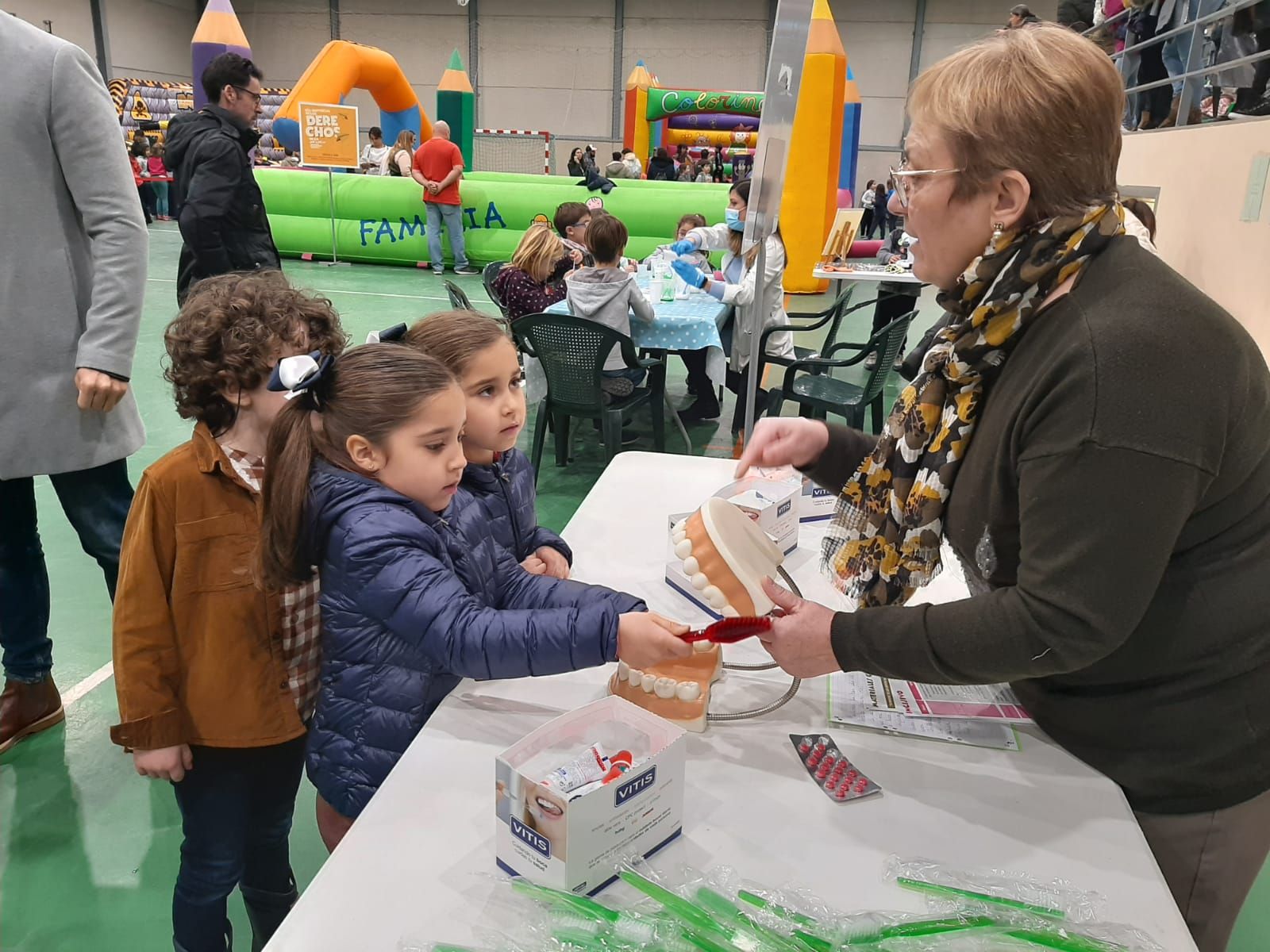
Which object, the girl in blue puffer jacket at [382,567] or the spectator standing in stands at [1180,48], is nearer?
the girl in blue puffer jacket at [382,567]

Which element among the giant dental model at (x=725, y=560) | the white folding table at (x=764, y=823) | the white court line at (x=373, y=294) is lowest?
the white court line at (x=373, y=294)

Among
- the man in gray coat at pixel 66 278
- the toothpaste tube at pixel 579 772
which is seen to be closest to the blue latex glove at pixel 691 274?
the man in gray coat at pixel 66 278

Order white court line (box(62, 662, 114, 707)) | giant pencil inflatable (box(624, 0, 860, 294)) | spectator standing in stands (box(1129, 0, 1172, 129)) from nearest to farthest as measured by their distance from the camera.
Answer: white court line (box(62, 662, 114, 707)) → spectator standing in stands (box(1129, 0, 1172, 129)) → giant pencil inflatable (box(624, 0, 860, 294))

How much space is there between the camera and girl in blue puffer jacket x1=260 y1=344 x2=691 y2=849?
45.2 inches

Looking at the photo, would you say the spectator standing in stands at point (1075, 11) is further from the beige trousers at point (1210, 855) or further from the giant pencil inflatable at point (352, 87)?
the giant pencil inflatable at point (352, 87)

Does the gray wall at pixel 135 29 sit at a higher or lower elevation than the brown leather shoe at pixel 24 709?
higher

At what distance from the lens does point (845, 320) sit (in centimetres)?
945

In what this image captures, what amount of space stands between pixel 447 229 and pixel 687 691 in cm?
1004

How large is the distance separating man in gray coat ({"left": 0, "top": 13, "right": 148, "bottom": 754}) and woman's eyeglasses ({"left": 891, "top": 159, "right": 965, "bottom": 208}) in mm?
1632

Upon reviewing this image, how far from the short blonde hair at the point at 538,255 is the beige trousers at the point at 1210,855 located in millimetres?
4339

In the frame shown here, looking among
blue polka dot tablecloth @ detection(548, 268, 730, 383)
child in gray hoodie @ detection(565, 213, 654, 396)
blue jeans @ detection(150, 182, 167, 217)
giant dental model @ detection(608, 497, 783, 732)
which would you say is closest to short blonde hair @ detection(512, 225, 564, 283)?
blue polka dot tablecloth @ detection(548, 268, 730, 383)

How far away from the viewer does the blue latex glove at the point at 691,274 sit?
17.1 feet

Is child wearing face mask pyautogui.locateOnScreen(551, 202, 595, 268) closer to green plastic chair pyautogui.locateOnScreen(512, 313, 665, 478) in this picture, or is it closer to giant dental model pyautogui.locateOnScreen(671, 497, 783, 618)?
green plastic chair pyautogui.locateOnScreen(512, 313, 665, 478)

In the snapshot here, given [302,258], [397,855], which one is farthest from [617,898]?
[302,258]
